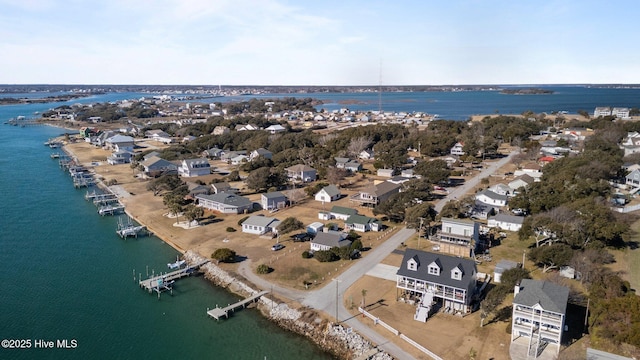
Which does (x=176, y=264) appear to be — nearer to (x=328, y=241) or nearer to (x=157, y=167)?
(x=328, y=241)

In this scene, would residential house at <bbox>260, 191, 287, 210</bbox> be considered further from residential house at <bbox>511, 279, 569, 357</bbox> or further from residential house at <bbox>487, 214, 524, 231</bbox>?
residential house at <bbox>511, 279, 569, 357</bbox>

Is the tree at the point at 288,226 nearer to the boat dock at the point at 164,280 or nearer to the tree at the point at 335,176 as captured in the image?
the boat dock at the point at 164,280

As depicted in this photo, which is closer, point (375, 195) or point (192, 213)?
point (192, 213)

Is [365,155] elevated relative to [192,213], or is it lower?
elevated

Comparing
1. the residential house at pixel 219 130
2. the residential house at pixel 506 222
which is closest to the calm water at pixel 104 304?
the residential house at pixel 506 222

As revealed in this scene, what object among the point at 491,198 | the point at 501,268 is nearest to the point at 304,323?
the point at 501,268

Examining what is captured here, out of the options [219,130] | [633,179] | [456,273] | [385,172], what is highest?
[219,130]

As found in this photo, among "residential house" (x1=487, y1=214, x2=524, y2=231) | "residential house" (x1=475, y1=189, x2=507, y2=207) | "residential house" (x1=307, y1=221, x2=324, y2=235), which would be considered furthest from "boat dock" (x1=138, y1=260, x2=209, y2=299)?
"residential house" (x1=475, y1=189, x2=507, y2=207)
